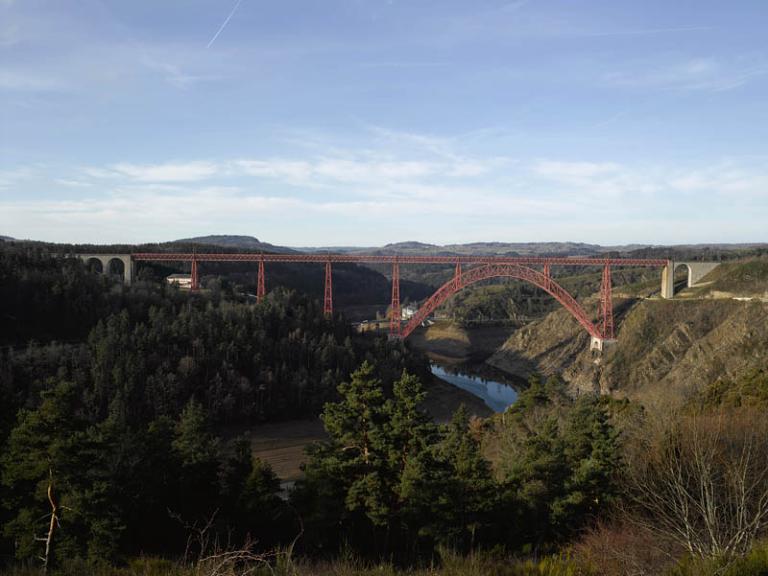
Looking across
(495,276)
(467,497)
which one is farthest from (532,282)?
(467,497)

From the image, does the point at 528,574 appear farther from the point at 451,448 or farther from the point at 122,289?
the point at 122,289

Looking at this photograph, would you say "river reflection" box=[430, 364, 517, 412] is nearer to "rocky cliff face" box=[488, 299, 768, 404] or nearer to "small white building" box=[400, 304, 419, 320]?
"rocky cliff face" box=[488, 299, 768, 404]

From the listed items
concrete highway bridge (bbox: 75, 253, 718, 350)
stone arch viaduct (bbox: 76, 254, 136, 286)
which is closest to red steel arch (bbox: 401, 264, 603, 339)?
concrete highway bridge (bbox: 75, 253, 718, 350)

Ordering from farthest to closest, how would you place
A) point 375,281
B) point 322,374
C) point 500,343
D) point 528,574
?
point 375,281, point 500,343, point 322,374, point 528,574

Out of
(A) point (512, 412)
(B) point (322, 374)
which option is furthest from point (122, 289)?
(A) point (512, 412)

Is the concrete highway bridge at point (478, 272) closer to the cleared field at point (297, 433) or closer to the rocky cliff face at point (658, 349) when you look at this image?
the rocky cliff face at point (658, 349)

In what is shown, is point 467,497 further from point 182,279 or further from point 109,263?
point 182,279
